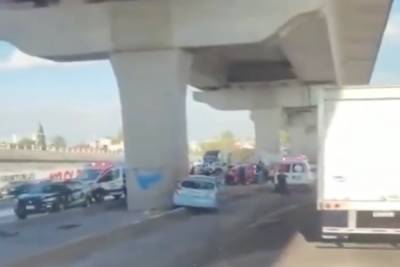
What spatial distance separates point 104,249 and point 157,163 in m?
15.7

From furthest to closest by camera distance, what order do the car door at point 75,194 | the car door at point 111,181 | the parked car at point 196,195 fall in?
the car door at point 111,181, the car door at point 75,194, the parked car at point 196,195

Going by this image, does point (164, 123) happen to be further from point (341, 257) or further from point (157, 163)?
point (341, 257)

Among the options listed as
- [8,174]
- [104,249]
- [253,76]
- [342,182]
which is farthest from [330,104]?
[8,174]

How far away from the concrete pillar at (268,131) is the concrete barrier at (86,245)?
197 ft

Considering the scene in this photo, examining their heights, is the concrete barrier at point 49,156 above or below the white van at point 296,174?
below

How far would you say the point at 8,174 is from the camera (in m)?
73.9

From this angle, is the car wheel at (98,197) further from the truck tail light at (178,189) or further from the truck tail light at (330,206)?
the truck tail light at (330,206)

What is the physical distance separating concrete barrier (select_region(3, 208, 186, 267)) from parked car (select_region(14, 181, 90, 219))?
837 centimetres

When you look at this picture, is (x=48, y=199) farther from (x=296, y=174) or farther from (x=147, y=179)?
(x=296, y=174)

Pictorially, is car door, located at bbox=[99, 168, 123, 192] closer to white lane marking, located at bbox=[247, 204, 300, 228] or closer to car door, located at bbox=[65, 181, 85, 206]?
car door, located at bbox=[65, 181, 85, 206]

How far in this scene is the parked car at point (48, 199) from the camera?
111ft

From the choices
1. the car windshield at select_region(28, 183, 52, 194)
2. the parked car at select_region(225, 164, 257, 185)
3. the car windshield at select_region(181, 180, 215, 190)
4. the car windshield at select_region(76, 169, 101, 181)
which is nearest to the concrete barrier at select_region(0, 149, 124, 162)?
the parked car at select_region(225, 164, 257, 185)

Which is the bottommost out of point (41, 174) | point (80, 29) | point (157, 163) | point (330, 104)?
point (41, 174)

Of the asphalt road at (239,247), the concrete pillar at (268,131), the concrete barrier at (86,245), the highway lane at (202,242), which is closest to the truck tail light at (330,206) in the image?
the asphalt road at (239,247)
